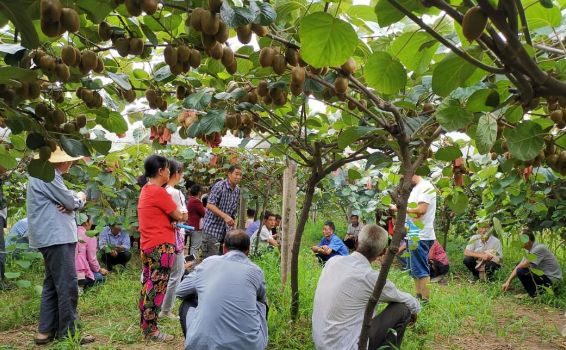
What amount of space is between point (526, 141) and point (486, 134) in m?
0.16

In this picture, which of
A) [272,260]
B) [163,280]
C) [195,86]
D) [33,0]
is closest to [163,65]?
[195,86]

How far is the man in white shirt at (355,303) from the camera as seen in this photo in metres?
2.59

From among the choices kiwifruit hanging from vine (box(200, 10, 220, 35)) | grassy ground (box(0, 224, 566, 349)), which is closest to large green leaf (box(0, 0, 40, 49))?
kiwifruit hanging from vine (box(200, 10, 220, 35))

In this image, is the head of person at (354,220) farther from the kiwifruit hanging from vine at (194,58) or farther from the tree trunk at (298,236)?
the kiwifruit hanging from vine at (194,58)

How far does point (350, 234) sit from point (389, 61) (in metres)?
7.89

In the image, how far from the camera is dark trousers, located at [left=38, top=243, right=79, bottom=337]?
3152mm

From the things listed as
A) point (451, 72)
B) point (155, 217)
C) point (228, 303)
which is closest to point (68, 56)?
point (451, 72)

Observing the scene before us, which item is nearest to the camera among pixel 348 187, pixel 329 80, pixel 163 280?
pixel 329 80

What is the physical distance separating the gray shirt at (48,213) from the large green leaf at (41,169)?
1.76m

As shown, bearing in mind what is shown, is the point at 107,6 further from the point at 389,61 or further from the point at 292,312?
the point at 292,312

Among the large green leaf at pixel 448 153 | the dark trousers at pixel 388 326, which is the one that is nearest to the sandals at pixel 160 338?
the dark trousers at pixel 388 326

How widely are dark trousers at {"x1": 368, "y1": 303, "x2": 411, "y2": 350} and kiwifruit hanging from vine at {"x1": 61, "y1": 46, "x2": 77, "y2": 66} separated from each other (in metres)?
2.14

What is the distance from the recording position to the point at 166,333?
3.66 metres

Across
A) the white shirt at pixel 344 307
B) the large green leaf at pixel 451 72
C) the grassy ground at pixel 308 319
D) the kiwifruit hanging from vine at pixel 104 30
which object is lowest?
the grassy ground at pixel 308 319
